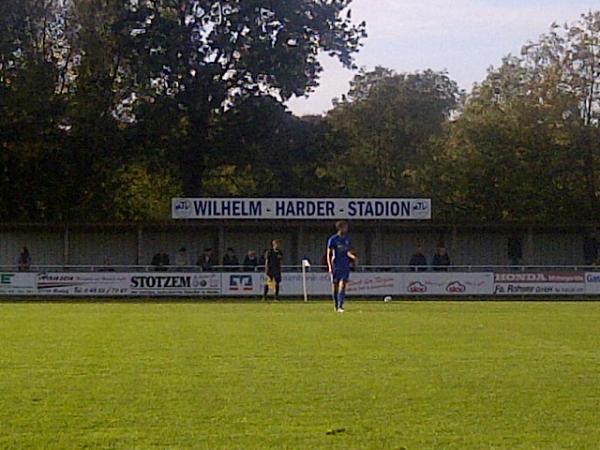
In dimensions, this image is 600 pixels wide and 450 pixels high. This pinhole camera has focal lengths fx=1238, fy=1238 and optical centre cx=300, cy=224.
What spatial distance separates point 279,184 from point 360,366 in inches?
1811

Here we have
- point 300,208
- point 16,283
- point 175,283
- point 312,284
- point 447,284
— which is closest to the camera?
point 16,283

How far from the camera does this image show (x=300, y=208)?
4806 cm

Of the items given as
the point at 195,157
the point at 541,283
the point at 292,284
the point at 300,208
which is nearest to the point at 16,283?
the point at 292,284

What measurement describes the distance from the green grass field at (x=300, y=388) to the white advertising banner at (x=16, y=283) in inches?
918

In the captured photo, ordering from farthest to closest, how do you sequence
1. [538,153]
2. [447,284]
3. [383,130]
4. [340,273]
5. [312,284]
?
[383,130] < [538,153] < [447,284] < [312,284] < [340,273]

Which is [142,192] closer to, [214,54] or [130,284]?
[214,54]

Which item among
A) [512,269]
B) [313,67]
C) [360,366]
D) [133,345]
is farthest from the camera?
[313,67]

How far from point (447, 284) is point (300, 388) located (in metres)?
33.5

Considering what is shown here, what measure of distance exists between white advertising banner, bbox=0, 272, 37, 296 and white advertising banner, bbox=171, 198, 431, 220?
252 inches

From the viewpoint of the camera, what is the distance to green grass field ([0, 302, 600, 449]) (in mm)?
9180

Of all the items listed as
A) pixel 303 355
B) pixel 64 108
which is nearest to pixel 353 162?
pixel 64 108

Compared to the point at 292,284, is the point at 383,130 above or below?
above

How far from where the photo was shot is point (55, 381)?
12.5 meters

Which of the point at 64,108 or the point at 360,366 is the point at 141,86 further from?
the point at 360,366
